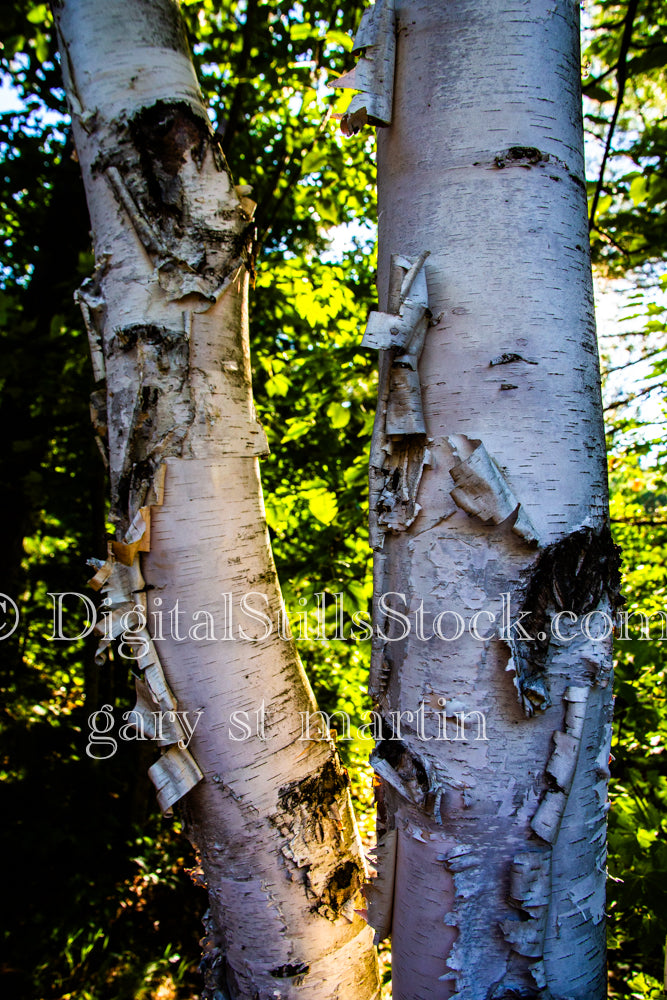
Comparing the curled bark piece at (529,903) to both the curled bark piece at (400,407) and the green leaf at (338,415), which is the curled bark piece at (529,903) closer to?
the curled bark piece at (400,407)

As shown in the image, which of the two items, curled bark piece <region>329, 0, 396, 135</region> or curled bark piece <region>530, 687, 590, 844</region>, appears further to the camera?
curled bark piece <region>329, 0, 396, 135</region>

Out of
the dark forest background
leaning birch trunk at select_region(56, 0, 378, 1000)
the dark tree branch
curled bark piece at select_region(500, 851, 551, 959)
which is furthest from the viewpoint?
the dark forest background

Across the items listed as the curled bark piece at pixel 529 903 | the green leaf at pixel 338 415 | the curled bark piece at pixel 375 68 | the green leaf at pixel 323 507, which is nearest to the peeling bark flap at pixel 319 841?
the curled bark piece at pixel 529 903

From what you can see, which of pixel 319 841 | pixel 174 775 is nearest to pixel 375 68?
pixel 174 775

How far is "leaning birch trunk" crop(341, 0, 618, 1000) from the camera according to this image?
807mm

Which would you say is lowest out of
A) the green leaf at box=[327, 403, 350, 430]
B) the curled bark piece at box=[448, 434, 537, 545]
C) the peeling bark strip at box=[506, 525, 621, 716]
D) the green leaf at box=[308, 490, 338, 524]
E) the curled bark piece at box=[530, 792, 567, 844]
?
the curled bark piece at box=[530, 792, 567, 844]

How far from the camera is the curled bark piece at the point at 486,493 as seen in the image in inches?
31.3

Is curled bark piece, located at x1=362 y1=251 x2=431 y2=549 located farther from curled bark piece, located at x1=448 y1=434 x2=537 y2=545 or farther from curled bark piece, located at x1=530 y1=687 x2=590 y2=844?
curled bark piece, located at x1=530 y1=687 x2=590 y2=844

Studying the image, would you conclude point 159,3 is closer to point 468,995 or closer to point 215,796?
point 215,796

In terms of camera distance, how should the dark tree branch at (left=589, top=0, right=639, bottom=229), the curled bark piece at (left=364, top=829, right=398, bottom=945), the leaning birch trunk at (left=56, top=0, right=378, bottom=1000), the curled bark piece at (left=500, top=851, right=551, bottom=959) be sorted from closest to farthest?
1. the curled bark piece at (left=500, top=851, right=551, bottom=959)
2. the curled bark piece at (left=364, top=829, right=398, bottom=945)
3. the leaning birch trunk at (left=56, top=0, right=378, bottom=1000)
4. the dark tree branch at (left=589, top=0, right=639, bottom=229)

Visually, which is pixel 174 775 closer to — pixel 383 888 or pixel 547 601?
pixel 383 888

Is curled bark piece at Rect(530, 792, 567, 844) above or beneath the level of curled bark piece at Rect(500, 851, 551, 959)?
above

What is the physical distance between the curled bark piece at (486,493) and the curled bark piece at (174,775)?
2.24 ft

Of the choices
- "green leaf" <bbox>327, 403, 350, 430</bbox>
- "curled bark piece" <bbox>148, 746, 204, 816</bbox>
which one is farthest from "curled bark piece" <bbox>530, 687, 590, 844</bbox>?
"green leaf" <bbox>327, 403, 350, 430</bbox>
